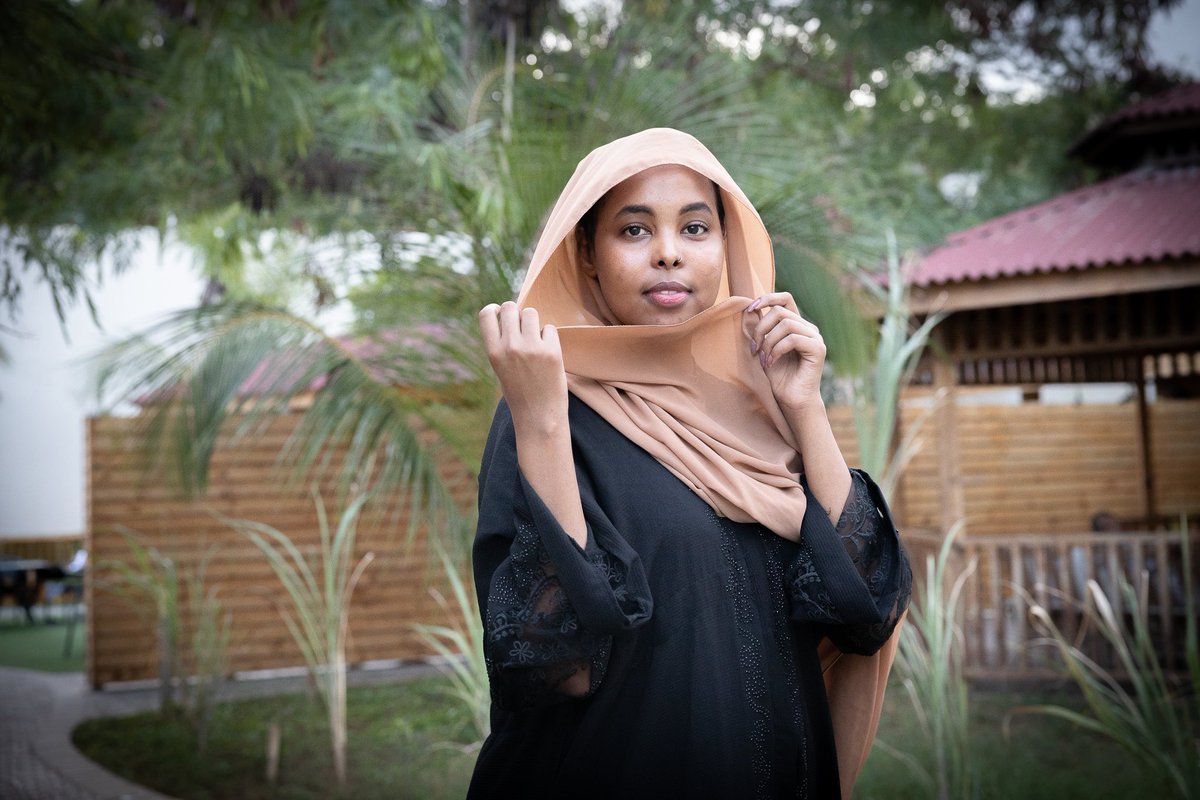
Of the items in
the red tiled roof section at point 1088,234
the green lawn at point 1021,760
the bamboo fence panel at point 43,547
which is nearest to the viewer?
the green lawn at point 1021,760

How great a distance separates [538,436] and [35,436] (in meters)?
16.3

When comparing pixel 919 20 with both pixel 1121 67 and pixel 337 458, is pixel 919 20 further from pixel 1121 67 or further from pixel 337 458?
pixel 337 458

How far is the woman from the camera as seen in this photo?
4.08 ft

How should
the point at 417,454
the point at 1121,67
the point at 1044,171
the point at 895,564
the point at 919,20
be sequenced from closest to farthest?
the point at 895,564 < the point at 417,454 < the point at 919,20 < the point at 1121,67 < the point at 1044,171

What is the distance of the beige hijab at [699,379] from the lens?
1363 millimetres

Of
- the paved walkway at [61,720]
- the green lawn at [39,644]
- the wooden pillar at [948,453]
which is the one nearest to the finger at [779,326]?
the paved walkway at [61,720]

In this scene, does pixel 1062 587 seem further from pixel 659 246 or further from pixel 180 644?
pixel 659 246

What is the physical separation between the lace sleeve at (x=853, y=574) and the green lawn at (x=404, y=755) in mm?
3508

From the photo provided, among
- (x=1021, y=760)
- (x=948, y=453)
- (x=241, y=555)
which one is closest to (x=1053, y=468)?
(x=948, y=453)

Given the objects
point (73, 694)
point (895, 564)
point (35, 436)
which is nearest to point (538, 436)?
point (895, 564)

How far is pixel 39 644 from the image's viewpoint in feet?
37.8

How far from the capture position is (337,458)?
8.30m

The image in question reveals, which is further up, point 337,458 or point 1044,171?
point 1044,171

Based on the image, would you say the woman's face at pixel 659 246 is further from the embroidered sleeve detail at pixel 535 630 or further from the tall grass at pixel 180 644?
the tall grass at pixel 180 644
